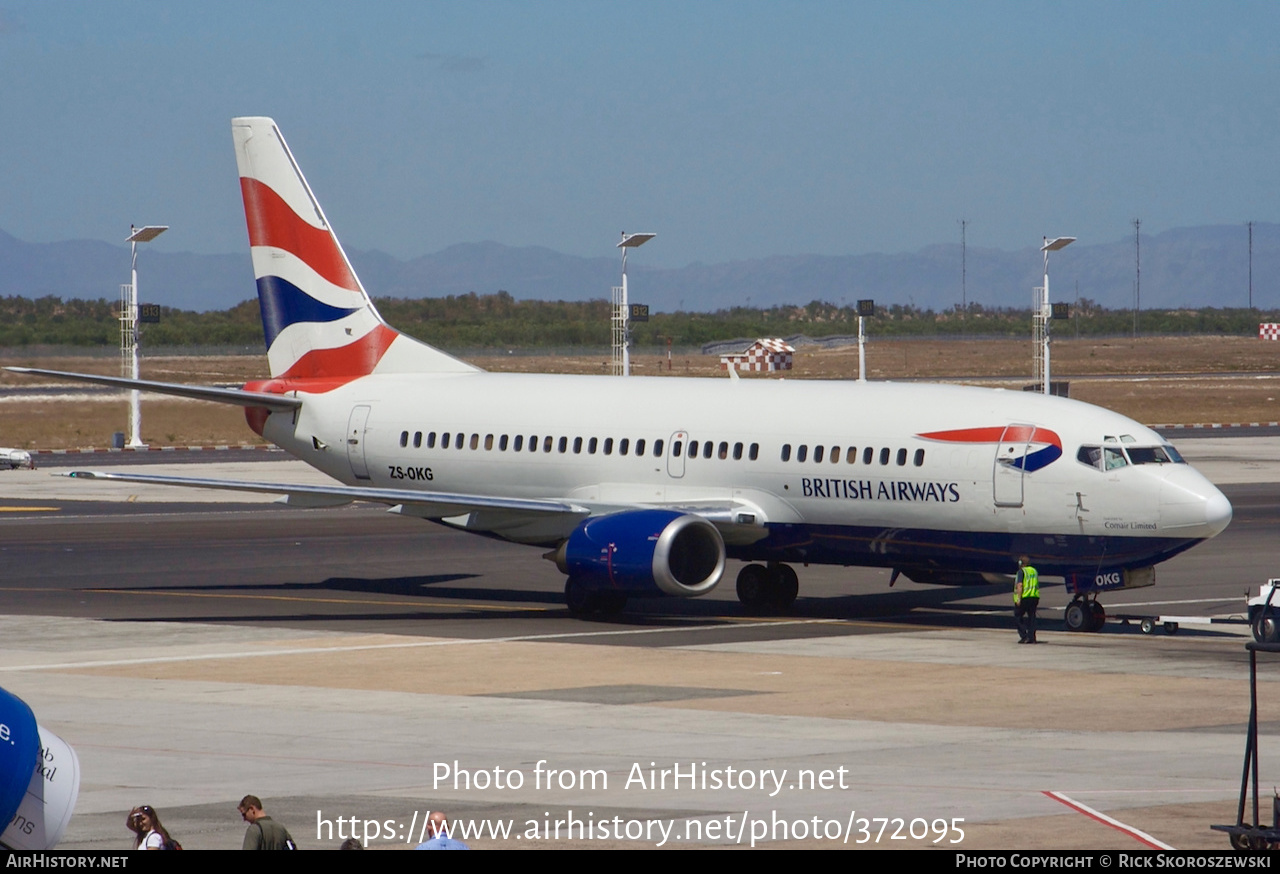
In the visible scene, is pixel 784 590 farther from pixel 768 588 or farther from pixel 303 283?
pixel 303 283

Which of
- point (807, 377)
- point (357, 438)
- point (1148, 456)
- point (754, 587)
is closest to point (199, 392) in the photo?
point (357, 438)

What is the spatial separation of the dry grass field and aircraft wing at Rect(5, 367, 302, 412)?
52.0 meters

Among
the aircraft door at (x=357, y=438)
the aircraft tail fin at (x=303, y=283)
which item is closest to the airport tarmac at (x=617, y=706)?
the aircraft door at (x=357, y=438)

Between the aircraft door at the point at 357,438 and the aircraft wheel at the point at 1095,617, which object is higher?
the aircraft door at the point at 357,438

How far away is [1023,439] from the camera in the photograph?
110 ft

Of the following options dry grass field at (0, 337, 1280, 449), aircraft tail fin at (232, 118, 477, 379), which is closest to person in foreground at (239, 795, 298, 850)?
aircraft tail fin at (232, 118, 477, 379)

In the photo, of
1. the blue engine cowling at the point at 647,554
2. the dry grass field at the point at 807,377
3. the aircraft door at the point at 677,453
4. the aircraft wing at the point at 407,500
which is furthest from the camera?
the dry grass field at the point at 807,377

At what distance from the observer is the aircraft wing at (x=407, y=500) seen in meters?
35.4

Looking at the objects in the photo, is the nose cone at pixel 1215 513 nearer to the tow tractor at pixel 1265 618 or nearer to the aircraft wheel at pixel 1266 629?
the tow tractor at pixel 1265 618

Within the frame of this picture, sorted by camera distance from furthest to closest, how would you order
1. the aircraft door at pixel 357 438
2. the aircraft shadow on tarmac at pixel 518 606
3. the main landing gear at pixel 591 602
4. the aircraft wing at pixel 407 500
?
the aircraft door at pixel 357 438 → the aircraft shadow on tarmac at pixel 518 606 → the main landing gear at pixel 591 602 → the aircraft wing at pixel 407 500

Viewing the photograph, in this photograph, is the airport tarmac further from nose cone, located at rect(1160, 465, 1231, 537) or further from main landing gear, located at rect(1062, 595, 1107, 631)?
nose cone, located at rect(1160, 465, 1231, 537)

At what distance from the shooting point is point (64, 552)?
4781 cm

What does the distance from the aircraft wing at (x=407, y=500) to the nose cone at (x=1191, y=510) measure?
35.3ft

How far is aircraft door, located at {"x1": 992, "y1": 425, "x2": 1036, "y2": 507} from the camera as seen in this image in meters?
33.3
